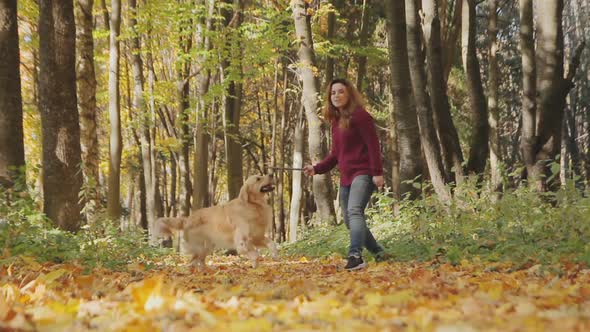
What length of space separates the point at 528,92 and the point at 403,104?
7.33 ft

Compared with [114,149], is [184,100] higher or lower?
higher

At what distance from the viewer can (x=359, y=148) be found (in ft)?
23.3

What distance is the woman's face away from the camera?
719 centimetres

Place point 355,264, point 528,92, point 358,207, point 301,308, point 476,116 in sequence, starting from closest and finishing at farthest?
point 301,308, point 355,264, point 358,207, point 528,92, point 476,116

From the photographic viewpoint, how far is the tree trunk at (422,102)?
1154cm

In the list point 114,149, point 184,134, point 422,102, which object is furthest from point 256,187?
point 184,134

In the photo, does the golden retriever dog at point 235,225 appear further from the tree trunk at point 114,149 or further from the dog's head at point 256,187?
the tree trunk at point 114,149

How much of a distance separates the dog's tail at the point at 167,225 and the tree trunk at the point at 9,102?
93.2 inches

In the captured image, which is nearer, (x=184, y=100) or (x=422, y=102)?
(x=422, y=102)

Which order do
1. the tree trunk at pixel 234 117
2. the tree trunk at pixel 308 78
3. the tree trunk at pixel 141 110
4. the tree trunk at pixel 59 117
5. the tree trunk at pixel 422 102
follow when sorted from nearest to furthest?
1. the tree trunk at pixel 59 117
2. the tree trunk at pixel 422 102
3. the tree trunk at pixel 308 78
4. the tree trunk at pixel 234 117
5. the tree trunk at pixel 141 110

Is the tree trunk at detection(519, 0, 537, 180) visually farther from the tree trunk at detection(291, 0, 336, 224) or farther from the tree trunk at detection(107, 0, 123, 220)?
the tree trunk at detection(107, 0, 123, 220)

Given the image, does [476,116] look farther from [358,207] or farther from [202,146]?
[202,146]

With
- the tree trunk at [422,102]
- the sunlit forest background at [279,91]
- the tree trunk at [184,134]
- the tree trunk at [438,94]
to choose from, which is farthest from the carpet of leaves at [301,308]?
the tree trunk at [184,134]

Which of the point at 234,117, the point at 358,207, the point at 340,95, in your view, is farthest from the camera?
the point at 234,117
